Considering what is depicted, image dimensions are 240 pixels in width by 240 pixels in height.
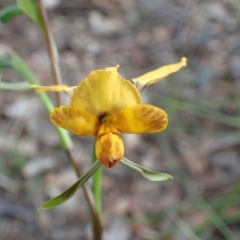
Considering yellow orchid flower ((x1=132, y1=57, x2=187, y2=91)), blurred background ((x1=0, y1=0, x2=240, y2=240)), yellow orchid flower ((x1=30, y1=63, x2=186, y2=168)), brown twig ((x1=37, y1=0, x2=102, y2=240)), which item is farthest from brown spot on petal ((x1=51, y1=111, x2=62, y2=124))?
blurred background ((x1=0, y1=0, x2=240, y2=240))

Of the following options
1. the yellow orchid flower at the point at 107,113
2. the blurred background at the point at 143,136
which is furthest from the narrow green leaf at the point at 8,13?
the blurred background at the point at 143,136

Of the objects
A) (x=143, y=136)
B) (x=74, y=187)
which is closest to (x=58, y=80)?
(x=74, y=187)

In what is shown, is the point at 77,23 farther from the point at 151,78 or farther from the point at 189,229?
the point at 151,78

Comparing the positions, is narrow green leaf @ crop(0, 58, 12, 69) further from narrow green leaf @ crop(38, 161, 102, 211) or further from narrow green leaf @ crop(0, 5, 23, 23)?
narrow green leaf @ crop(38, 161, 102, 211)

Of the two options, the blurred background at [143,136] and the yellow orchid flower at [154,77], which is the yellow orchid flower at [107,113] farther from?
the blurred background at [143,136]

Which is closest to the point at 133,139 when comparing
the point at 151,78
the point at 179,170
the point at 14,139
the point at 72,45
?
the point at 179,170

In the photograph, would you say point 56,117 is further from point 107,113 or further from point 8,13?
point 8,13
